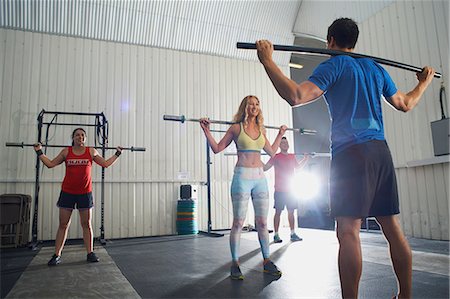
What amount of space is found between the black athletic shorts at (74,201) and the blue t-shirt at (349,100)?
273 centimetres

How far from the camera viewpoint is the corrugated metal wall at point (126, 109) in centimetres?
553

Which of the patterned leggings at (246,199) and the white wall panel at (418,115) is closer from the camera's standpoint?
the patterned leggings at (246,199)

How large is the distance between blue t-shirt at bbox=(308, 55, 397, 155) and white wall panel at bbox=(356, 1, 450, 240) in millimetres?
3656

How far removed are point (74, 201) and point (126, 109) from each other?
3098 mm

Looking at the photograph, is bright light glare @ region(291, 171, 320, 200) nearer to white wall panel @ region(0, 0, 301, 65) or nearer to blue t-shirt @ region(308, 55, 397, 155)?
white wall panel @ region(0, 0, 301, 65)

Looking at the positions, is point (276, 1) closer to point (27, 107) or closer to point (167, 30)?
point (167, 30)

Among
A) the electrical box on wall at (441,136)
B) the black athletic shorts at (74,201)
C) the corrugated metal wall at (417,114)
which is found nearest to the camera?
the black athletic shorts at (74,201)

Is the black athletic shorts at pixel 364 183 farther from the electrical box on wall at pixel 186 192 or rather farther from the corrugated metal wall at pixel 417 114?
the electrical box on wall at pixel 186 192

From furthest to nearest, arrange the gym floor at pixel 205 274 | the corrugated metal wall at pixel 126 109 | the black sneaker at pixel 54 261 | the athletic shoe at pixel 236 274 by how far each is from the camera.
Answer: the corrugated metal wall at pixel 126 109 < the black sneaker at pixel 54 261 < the athletic shoe at pixel 236 274 < the gym floor at pixel 205 274

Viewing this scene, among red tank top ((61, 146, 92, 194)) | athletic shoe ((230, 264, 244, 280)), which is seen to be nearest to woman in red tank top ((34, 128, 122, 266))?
red tank top ((61, 146, 92, 194))

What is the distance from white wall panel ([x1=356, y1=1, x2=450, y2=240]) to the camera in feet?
14.7

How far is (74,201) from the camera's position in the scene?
3381 mm

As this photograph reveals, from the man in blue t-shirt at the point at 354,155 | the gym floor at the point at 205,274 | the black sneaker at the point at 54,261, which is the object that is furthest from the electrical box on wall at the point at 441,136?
the black sneaker at the point at 54,261

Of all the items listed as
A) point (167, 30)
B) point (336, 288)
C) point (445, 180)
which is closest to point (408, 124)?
point (445, 180)
